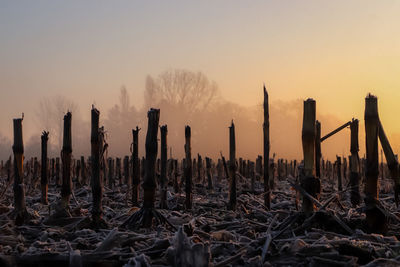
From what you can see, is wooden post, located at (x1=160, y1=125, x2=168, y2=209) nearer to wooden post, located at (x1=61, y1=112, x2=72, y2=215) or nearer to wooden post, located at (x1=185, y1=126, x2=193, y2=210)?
wooden post, located at (x1=185, y1=126, x2=193, y2=210)

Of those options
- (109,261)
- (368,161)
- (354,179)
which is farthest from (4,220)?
(354,179)

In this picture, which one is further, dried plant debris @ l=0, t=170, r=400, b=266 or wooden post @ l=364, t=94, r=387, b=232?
wooden post @ l=364, t=94, r=387, b=232

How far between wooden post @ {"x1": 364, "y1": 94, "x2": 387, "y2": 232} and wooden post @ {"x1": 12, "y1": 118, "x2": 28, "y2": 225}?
14.5ft

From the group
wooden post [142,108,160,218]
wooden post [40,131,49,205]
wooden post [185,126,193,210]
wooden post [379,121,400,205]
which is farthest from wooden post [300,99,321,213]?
wooden post [40,131,49,205]

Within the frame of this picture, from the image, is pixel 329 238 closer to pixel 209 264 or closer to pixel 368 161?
pixel 368 161

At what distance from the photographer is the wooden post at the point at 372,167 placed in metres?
4.66

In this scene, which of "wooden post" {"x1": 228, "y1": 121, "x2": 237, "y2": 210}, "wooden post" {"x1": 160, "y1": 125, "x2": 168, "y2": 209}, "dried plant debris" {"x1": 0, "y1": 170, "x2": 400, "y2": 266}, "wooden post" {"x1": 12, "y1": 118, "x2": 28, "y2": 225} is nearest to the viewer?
"dried plant debris" {"x1": 0, "y1": 170, "x2": 400, "y2": 266}

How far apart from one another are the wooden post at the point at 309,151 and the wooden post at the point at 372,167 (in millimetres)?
546

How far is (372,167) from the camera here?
4734mm

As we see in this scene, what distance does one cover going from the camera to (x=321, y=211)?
4.70 metres

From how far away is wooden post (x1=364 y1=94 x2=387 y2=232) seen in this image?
4655 mm

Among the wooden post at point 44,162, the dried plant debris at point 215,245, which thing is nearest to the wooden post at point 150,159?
the dried plant debris at point 215,245

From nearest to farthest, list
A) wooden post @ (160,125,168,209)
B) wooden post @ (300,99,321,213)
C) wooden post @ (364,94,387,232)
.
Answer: wooden post @ (364,94,387,232) < wooden post @ (300,99,321,213) < wooden post @ (160,125,168,209)

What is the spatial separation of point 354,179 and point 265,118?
92.0 inches
